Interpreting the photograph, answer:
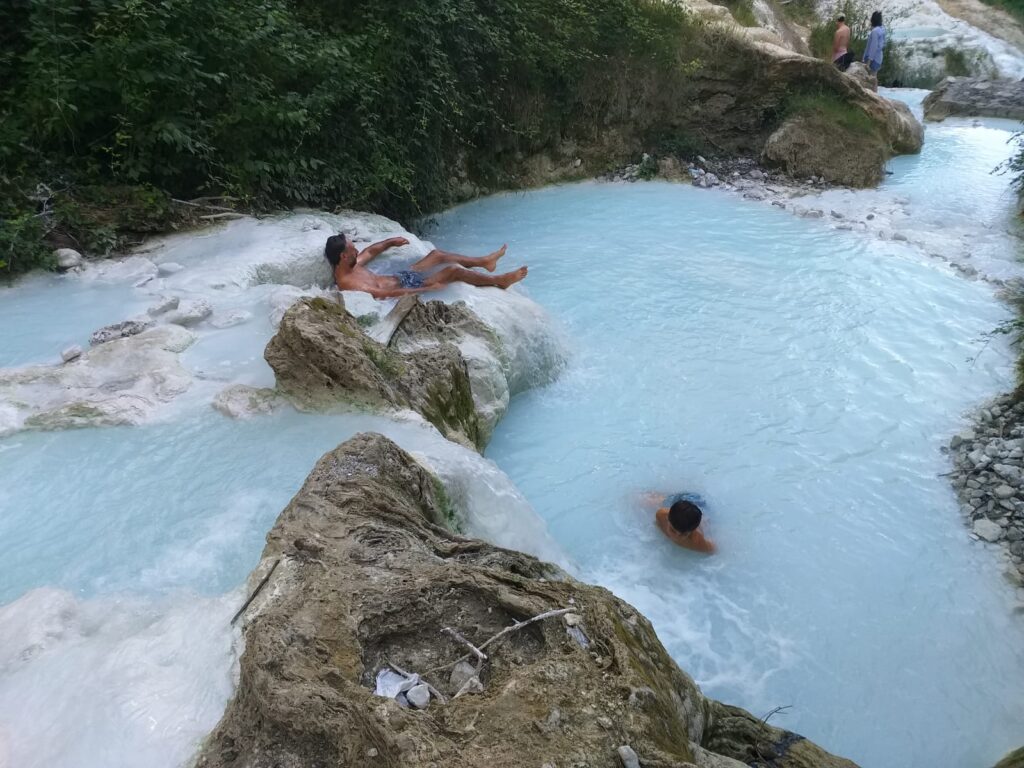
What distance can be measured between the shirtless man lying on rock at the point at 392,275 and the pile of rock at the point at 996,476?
151 inches

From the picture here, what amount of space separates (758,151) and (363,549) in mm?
11570

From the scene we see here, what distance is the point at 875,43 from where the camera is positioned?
14.9 m

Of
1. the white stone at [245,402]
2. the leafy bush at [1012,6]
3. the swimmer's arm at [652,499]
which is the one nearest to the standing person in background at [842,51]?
the leafy bush at [1012,6]

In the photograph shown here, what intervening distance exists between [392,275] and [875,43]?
13.7 meters

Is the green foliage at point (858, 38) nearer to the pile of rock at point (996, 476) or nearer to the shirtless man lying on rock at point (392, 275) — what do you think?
the shirtless man lying on rock at point (392, 275)

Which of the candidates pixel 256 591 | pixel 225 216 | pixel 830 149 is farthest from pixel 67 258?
pixel 830 149

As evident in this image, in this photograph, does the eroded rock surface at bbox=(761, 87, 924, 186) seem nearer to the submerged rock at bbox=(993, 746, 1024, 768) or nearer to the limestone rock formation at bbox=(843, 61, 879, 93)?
the limestone rock formation at bbox=(843, 61, 879, 93)

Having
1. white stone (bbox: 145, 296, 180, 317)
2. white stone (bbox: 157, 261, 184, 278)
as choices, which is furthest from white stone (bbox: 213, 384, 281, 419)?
white stone (bbox: 157, 261, 184, 278)

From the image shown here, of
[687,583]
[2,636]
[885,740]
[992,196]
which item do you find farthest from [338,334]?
[992,196]

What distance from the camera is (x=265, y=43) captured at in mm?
6910

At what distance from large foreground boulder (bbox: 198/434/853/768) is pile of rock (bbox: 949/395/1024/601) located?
2.29 metres

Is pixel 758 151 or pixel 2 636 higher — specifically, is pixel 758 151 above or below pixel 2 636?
below

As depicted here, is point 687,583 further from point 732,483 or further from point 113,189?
point 113,189

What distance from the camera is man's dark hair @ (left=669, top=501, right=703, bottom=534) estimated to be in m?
4.12
